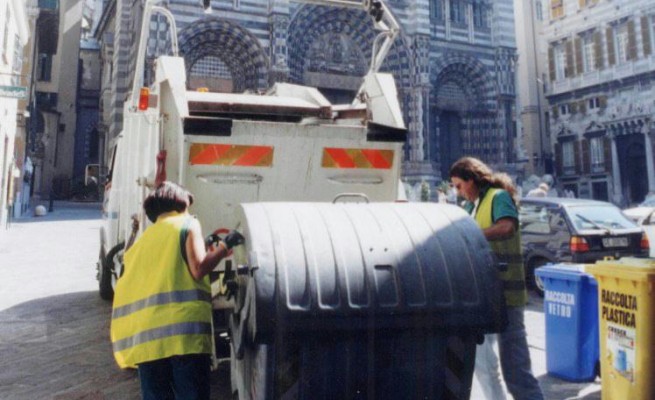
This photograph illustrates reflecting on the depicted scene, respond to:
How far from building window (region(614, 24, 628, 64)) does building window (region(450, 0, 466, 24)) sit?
903 cm

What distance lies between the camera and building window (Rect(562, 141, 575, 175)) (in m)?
31.5

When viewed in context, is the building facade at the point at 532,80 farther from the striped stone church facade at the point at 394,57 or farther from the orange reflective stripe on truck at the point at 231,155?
the orange reflective stripe on truck at the point at 231,155

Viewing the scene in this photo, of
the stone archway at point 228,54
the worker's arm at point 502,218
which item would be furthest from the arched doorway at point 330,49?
the worker's arm at point 502,218

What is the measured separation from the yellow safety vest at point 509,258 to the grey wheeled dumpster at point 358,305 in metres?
0.66

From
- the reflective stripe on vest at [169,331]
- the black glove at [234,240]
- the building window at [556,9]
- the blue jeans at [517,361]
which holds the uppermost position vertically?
the building window at [556,9]

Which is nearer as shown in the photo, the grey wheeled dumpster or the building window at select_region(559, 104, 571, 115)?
the grey wheeled dumpster

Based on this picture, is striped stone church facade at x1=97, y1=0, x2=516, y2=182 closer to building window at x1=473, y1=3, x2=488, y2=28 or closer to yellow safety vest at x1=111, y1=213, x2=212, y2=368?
building window at x1=473, y1=3, x2=488, y2=28

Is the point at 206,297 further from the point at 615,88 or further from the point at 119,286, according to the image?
the point at 615,88

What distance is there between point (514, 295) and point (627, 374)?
85 centimetres

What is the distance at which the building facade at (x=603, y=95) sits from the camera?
27578mm

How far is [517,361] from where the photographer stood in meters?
3.18

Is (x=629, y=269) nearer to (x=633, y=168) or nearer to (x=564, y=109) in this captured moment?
(x=633, y=168)

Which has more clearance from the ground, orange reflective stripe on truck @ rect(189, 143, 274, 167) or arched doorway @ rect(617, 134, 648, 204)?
arched doorway @ rect(617, 134, 648, 204)

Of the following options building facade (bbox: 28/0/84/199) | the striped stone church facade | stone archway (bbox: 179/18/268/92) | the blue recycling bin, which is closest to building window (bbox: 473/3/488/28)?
the striped stone church facade
